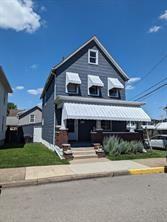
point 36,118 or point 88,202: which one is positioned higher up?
point 36,118

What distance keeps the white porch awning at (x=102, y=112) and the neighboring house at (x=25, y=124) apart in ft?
43.7

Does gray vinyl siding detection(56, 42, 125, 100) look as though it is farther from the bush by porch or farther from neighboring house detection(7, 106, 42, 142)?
neighboring house detection(7, 106, 42, 142)

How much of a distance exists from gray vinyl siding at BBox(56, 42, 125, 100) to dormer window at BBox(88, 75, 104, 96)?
366mm

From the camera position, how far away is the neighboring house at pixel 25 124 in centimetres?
2669

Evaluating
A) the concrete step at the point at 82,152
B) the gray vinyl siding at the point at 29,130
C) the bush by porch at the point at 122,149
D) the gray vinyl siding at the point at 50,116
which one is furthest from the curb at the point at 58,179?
the gray vinyl siding at the point at 29,130

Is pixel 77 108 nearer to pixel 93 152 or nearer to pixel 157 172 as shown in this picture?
pixel 93 152

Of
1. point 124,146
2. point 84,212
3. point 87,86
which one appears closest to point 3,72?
point 87,86

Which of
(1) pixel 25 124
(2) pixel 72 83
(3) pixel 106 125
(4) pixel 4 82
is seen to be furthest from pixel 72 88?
(1) pixel 25 124

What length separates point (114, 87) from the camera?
18.3 meters

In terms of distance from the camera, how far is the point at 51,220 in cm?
459

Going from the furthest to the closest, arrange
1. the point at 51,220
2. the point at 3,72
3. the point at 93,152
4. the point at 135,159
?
the point at 3,72
the point at 93,152
the point at 135,159
the point at 51,220

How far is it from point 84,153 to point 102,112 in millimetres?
3298

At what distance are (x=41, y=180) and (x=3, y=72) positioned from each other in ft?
41.8

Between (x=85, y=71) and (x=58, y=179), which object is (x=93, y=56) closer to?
(x=85, y=71)
